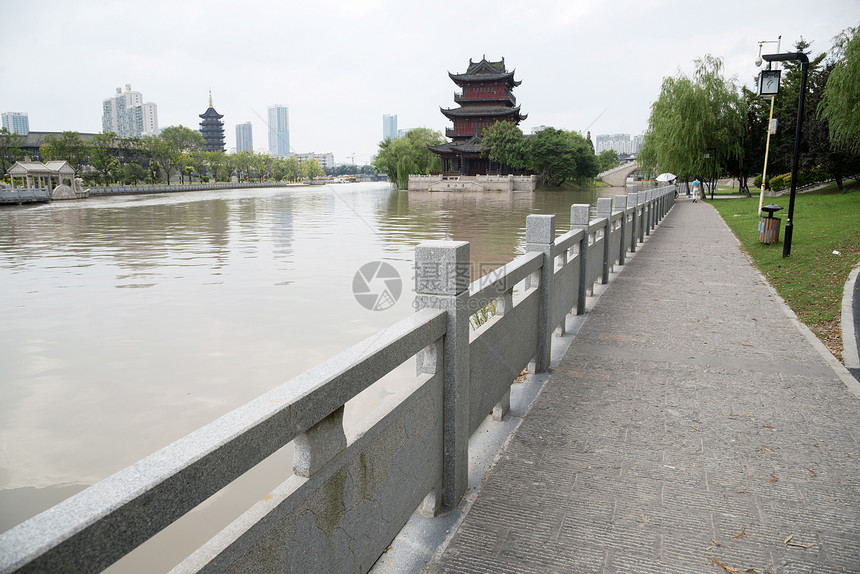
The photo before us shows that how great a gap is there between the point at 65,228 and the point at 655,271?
26850 mm

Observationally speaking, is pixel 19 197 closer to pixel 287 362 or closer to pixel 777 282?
pixel 287 362

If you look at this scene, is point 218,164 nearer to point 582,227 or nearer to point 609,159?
point 609,159

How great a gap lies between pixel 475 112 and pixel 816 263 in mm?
70673

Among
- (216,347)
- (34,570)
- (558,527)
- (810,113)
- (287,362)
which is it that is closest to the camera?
(34,570)

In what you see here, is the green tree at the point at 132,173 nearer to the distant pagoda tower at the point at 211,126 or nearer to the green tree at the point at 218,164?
the green tree at the point at 218,164

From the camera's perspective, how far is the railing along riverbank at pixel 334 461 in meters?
1.23

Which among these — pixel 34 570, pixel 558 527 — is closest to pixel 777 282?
pixel 558 527

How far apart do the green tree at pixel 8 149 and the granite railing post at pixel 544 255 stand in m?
74.7

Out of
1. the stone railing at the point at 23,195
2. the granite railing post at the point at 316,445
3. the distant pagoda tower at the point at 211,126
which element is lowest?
the granite railing post at the point at 316,445

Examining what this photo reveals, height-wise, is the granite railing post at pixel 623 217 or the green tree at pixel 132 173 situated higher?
the green tree at pixel 132 173

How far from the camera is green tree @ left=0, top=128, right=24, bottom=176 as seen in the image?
64188 mm

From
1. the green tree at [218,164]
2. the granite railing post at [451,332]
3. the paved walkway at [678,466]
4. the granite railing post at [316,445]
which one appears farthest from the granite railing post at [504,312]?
the green tree at [218,164]

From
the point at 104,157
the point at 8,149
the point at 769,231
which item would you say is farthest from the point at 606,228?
the point at 104,157

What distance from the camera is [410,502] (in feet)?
8.99
